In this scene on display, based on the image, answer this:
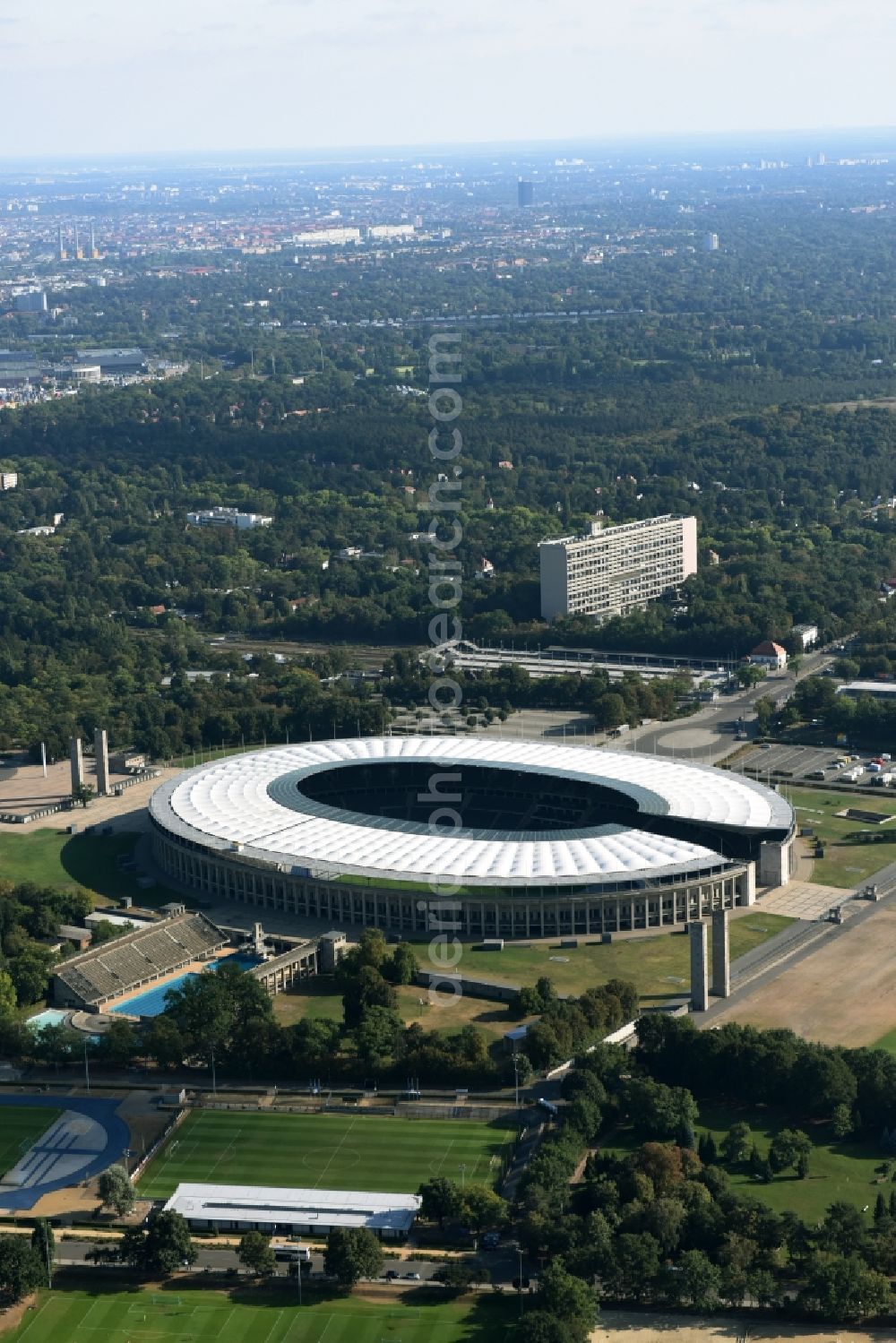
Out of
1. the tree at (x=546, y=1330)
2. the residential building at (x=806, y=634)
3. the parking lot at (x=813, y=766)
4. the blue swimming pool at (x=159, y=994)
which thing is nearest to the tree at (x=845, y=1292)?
the tree at (x=546, y=1330)

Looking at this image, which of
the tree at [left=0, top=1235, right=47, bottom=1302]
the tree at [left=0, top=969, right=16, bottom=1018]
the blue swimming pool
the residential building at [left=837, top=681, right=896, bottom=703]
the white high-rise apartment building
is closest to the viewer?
the tree at [left=0, top=1235, right=47, bottom=1302]

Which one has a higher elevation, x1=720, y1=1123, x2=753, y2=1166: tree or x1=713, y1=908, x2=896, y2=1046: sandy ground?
x1=720, y1=1123, x2=753, y2=1166: tree

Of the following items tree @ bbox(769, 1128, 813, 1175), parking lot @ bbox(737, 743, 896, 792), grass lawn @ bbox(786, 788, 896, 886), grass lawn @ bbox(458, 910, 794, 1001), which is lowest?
parking lot @ bbox(737, 743, 896, 792)

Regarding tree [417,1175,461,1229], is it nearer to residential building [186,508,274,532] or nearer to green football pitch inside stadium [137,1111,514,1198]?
green football pitch inside stadium [137,1111,514,1198]

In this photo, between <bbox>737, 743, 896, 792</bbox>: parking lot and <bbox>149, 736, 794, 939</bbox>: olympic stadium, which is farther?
<bbox>737, 743, 896, 792</bbox>: parking lot

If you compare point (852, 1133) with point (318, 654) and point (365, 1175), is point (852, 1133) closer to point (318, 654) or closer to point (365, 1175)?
point (365, 1175)

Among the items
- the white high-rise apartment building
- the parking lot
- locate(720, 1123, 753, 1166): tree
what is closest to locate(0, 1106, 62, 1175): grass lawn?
locate(720, 1123, 753, 1166): tree

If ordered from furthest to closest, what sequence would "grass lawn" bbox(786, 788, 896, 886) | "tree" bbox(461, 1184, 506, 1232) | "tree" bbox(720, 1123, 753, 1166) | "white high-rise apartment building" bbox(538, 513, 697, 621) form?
"white high-rise apartment building" bbox(538, 513, 697, 621) < "grass lawn" bbox(786, 788, 896, 886) < "tree" bbox(720, 1123, 753, 1166) < "tree" bbox(461, 1184, 506, 1232)
